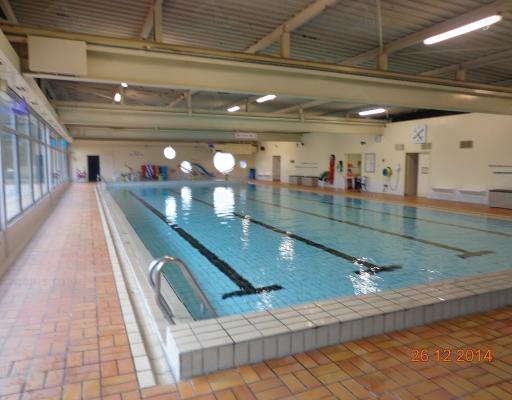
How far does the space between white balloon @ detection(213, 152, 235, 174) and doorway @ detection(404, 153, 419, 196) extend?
46.3 feet

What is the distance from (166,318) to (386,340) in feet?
4.95

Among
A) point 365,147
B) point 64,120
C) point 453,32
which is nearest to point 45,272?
point 453,32

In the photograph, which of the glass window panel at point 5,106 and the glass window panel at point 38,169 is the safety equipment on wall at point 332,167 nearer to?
the glass window panel at point 38,169

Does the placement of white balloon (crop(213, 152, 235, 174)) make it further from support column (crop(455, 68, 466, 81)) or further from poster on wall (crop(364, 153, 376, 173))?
support column (crop(455, 68, 466, 81))

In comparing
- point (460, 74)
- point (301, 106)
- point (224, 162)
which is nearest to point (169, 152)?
point (224, 162)

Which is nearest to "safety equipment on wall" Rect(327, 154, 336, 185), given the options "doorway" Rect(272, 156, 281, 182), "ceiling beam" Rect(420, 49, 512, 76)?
"doorway" Rect(272, 156, 281, 182)

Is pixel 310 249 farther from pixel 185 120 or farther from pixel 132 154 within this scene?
pixel 132 154

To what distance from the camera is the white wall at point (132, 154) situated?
2181 centimetres

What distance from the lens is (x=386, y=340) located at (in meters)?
2.46

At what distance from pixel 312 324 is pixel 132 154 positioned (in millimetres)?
22443

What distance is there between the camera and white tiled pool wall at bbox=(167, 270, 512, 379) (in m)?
2.10

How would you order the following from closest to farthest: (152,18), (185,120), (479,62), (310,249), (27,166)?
1. (152,18)
2. (310,249)
3. (479,62)
4. (27,166)
5. (185,120)

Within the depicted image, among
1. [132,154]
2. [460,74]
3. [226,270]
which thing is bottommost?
[226,270]

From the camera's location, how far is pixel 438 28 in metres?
5.11
